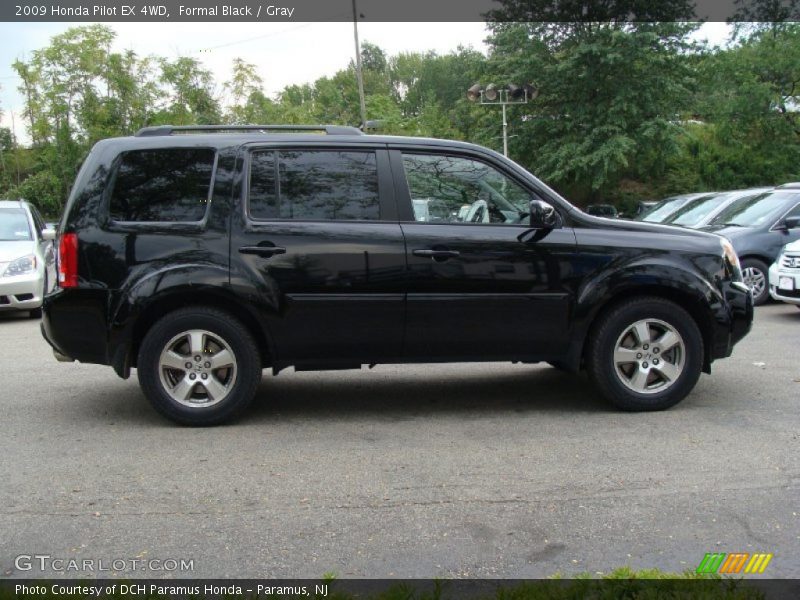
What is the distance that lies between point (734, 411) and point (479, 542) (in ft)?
9.63

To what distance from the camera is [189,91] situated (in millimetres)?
29453

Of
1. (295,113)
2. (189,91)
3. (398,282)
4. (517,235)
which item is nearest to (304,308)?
(398,282)

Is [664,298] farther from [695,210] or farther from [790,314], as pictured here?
[695,210]

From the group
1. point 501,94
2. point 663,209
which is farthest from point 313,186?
point 501,94

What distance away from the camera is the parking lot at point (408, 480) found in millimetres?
3586

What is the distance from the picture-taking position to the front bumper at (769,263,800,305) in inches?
397

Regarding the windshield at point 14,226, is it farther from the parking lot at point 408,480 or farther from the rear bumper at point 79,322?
the rear bumper at point 79,322

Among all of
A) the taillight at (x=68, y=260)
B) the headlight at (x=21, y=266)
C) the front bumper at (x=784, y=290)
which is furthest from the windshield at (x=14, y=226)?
the front bumper at (x=784, y=290)

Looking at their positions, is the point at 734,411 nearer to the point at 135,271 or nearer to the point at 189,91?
the point at 135,271

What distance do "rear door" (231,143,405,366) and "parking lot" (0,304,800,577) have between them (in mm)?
616

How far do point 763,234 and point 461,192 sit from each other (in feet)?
25.8

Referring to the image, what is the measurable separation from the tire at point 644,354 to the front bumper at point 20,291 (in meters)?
8.48

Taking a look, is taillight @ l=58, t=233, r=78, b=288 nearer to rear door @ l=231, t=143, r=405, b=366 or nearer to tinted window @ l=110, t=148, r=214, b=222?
tinted window @ l=110, t=148, r=214, b=222

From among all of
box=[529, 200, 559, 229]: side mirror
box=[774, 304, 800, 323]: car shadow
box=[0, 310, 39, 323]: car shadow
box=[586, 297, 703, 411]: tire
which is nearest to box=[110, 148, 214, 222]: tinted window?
box=[529, 200, 559, 229]: side mirror
